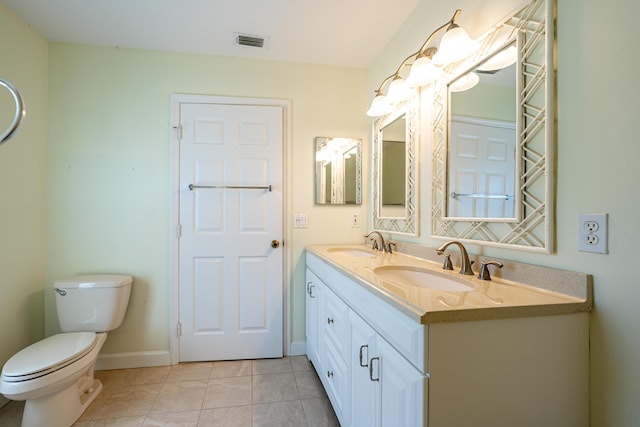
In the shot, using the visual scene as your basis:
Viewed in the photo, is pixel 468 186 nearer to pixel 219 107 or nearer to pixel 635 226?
pixel 635 226

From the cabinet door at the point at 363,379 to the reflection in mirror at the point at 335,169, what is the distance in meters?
1.21

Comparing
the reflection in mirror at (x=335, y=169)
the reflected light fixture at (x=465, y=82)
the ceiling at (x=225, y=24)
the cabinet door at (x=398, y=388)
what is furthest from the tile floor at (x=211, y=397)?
the ceiling at (x=225, y=24)

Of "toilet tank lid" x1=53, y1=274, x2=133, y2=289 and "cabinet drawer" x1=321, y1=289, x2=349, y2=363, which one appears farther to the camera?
"toilet tank lid" x1=53, y1=274, x2=133, y2=289

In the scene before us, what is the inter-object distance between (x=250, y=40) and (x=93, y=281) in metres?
1.92

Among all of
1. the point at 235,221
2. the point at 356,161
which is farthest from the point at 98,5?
the point at 356,161

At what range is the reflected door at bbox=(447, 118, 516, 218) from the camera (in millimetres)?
1072

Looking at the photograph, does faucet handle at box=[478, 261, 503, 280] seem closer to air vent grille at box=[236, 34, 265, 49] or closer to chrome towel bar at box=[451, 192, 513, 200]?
chrome towel bar at box=[451, 192, 513, 200]

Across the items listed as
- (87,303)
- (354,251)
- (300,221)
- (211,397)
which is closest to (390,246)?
(354,251)

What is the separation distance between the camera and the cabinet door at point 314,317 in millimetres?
1814

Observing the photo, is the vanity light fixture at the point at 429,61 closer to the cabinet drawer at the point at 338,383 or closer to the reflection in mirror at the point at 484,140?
the reflection in mirror at the point at 484,140

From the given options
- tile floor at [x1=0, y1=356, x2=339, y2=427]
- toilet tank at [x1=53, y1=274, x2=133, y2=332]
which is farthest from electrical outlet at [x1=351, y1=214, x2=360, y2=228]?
toilet tank at [x1=53, y1=274, x2=133, y2=332]

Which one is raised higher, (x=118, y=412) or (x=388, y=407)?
(x=388, y=407)

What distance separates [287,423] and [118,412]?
0.97m

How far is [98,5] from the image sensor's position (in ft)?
5.43
